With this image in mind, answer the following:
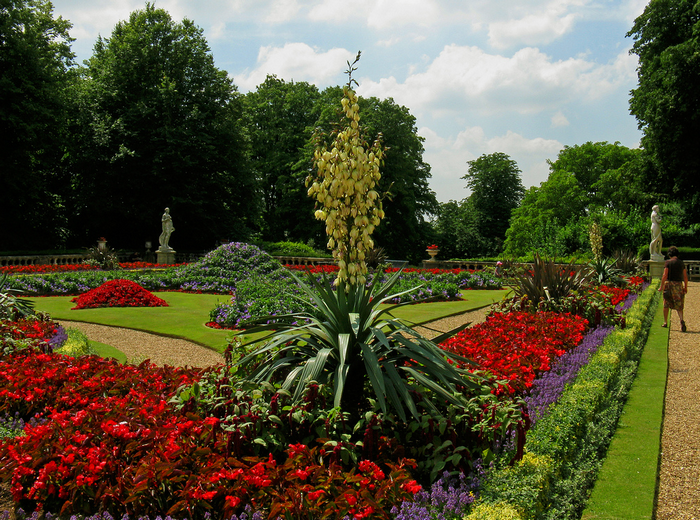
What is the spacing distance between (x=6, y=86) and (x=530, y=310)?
24.0 metres

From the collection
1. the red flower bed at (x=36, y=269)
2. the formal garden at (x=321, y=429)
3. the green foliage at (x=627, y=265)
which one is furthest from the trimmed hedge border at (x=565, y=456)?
the red flower bed at (x=36, y=269)

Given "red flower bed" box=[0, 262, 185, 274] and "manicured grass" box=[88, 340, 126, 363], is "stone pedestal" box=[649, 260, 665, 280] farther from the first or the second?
"red flower bed" box=[0, 262, 185, 274]

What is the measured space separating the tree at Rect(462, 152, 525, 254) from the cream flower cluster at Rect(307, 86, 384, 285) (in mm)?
42591

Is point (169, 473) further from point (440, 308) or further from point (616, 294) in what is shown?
point (616, 294)

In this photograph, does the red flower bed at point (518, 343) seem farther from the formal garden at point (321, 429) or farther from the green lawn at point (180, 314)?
the green lawn at point (180, 314)

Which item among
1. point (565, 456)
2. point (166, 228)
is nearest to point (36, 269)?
point (166, 228)

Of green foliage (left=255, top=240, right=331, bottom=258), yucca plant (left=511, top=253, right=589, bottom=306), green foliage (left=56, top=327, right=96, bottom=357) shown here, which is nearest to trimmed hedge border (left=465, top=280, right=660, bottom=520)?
yucca plant (left=511, top=253, right=589, bottom=306)

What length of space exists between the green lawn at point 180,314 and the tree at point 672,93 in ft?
49.0

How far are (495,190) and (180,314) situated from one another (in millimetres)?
40783

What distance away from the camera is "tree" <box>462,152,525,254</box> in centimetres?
4547

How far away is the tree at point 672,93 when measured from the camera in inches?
840

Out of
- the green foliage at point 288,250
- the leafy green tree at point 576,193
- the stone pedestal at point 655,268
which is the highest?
the leafy green tree at point 576,193

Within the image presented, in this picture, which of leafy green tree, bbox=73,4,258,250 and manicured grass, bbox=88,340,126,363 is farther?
leafy green tree, bbox=73,4,258,250

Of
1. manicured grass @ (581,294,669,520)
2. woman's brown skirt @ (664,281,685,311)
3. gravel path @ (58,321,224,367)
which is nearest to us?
manicured grass @ (581,294,669,520)
